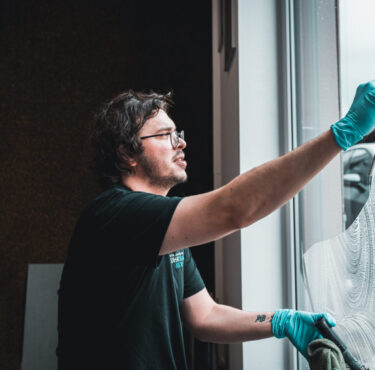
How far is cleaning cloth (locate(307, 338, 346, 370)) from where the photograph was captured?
2.14 feet

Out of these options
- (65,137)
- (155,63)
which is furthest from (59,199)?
(155,63)

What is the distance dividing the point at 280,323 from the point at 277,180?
0.45 metres

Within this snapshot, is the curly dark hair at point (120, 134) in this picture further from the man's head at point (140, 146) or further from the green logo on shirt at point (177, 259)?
the green logo on shirt at point (177, 259)

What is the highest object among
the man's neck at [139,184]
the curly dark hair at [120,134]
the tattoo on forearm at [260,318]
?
the curly dark hair at [120,134]

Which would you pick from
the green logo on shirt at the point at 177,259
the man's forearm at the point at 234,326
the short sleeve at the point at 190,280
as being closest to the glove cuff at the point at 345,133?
the man's forearm at the point at 234,326

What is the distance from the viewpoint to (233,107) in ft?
4.02

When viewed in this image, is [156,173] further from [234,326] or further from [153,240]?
[234,326]

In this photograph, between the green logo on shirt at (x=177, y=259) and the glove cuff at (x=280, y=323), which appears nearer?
the glove cuff at (x=280, y=323)

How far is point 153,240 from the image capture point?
71cm

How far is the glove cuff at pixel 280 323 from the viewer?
0.87 meters

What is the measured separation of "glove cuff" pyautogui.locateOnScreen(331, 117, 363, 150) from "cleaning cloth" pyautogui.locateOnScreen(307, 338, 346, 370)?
1.24 ft

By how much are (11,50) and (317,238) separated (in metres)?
2.10

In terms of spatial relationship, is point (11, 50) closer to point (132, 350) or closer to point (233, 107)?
point (233, 107)

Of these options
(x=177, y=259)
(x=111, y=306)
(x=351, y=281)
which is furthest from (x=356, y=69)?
(x=111, y=306)
